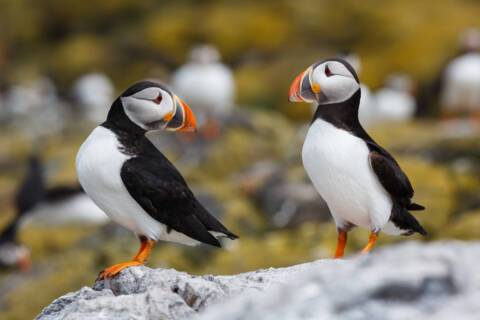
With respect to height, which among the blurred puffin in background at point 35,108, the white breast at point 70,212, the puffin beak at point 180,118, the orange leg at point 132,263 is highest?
the puffin beak at point 180,118

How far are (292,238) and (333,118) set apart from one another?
17.4 feet

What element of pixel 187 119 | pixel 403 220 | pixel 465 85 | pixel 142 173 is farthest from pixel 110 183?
pixel 465 85

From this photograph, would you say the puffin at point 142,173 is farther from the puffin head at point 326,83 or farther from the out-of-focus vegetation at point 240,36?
the out-of-focus vegetation at point 240,36

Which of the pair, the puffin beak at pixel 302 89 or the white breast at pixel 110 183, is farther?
the puffin beak at pixel 302 89

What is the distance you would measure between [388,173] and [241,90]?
19682 millimetres

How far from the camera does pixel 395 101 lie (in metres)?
21.2

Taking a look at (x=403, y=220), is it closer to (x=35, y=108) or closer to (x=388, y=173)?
(x=388, y=173)

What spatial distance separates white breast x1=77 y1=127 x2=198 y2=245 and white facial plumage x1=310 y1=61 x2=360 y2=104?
1124 millimetres

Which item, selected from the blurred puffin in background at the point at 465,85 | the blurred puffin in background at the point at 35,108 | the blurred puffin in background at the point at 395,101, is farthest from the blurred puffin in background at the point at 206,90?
the blurred puffin in background at the point at 35,108

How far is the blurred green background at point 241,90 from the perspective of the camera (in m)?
10.5

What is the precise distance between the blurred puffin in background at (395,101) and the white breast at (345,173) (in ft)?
48.1

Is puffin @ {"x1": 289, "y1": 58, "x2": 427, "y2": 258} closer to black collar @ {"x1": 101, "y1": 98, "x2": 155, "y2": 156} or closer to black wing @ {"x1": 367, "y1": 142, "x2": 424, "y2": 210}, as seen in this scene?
black wing @ {"x1": 367, "y1": 142, "x2": 424, "y2": 210}

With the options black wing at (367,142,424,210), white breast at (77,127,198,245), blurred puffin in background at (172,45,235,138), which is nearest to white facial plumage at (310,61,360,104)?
black wing at (367,142,424,210)

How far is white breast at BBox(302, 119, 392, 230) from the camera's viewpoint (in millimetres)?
5551
